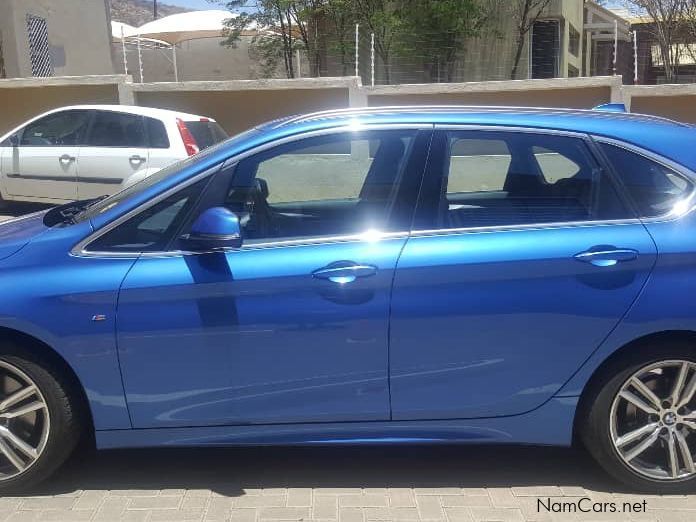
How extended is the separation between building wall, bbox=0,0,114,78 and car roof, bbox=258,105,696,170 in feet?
59.7

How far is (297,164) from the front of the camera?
3650mm

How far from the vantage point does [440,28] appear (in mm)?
18734

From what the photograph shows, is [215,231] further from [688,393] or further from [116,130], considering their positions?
[116,130]

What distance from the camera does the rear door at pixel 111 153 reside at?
897cm

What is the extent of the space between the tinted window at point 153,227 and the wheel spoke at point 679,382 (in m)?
2.22

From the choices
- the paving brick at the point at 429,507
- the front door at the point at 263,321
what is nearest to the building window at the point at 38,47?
the front door at the point at 263,321

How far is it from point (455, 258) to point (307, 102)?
1183 centimetres

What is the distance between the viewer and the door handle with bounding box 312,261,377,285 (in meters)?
2.94

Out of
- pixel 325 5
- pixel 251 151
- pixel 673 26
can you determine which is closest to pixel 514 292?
pixel 251 151

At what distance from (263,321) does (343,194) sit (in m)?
1.03

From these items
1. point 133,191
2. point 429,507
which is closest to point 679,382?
point 429,507

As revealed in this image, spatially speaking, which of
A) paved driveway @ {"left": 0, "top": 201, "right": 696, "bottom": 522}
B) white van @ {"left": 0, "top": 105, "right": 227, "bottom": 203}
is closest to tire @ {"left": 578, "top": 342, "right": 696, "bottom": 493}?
paved driveway @ {"left": 0, "top": 201, "right": 696, "bottom": 522}

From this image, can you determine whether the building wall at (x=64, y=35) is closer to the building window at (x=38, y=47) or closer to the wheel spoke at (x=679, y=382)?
the building window at (x=38, y=47)

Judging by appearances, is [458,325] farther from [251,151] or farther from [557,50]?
[557,50]
